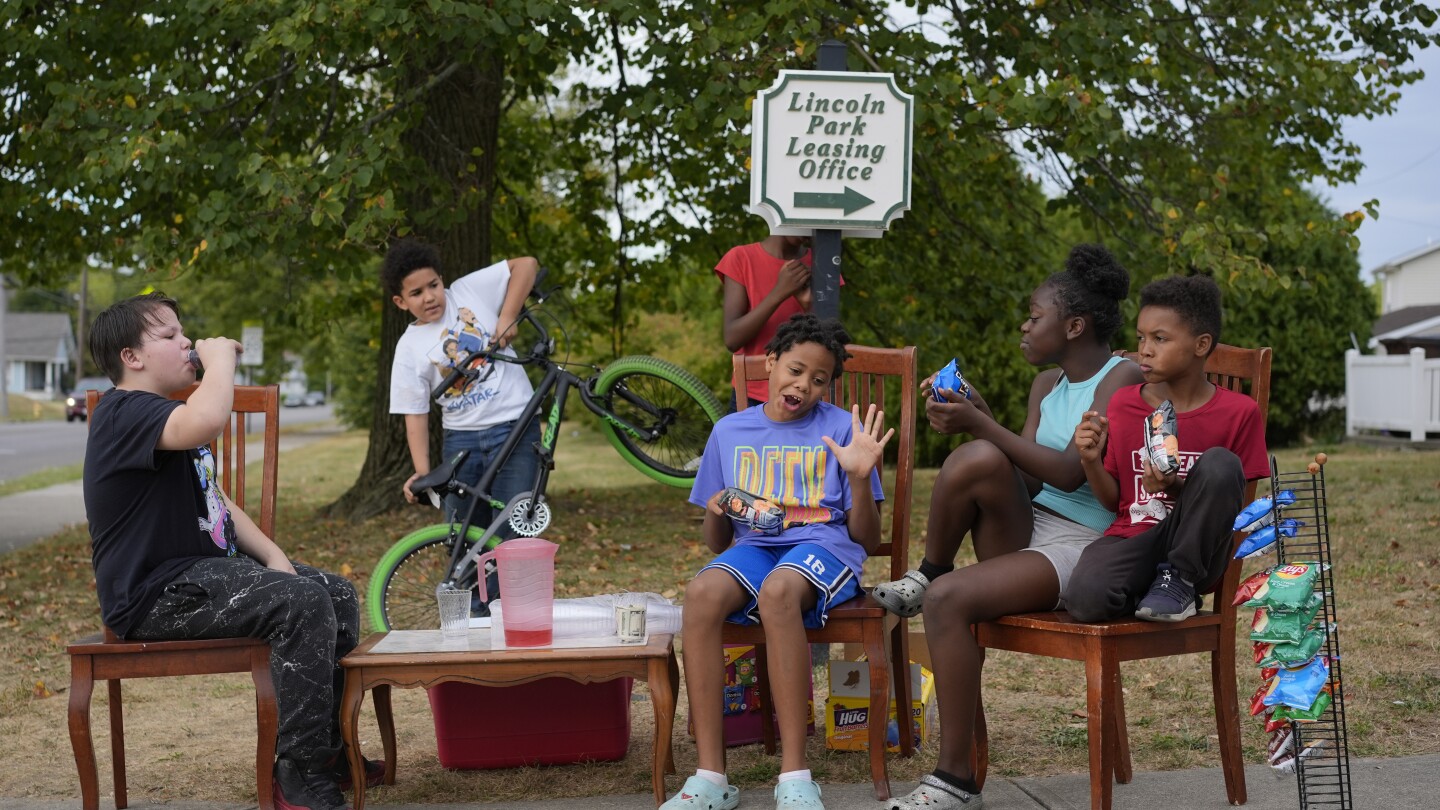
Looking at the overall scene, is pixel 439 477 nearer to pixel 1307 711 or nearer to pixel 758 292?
pixel 758 292

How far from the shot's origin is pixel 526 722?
4.13 metres

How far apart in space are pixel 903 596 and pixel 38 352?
284 feet

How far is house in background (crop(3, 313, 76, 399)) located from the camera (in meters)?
79.9

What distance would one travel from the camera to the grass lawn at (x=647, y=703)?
4.08m

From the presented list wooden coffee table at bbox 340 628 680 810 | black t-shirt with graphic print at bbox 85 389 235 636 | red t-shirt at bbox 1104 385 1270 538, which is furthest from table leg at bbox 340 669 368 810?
red t-shirt at bbox 1104 385 1270 538

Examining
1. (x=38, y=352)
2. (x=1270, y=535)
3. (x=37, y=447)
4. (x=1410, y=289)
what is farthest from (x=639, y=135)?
(x=38, y=352)

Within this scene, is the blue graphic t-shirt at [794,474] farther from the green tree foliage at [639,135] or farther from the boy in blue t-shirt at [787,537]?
the green tree foliage at [639,135]

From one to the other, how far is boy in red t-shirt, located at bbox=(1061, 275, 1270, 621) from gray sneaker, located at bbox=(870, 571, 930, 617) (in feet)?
1.45

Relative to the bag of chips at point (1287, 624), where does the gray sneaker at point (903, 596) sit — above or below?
below

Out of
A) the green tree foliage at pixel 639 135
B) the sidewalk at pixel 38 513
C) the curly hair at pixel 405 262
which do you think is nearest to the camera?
the curly hair at pixel 405 262

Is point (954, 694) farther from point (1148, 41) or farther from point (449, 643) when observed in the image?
point (1148, 41)

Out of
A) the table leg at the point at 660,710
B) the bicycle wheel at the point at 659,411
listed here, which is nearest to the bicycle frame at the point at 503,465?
the bicycle wheel at the point at 659,411

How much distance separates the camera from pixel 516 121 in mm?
13430

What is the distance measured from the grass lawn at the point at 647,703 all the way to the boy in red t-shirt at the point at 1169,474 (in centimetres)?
89
